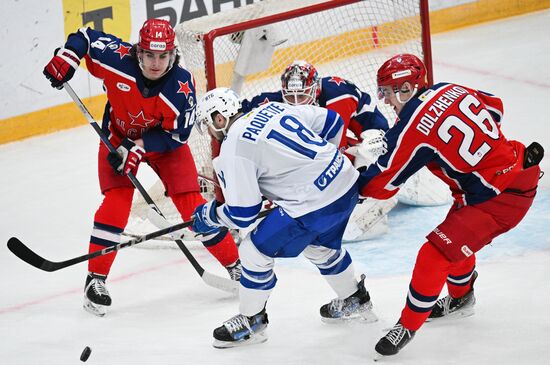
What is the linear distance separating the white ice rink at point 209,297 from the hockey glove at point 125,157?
22.4 inches

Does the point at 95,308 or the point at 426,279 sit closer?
the point at 426,279

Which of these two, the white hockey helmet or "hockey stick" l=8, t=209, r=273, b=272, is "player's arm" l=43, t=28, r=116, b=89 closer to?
"hockey stick" l=8, t=209, r=273, b=272

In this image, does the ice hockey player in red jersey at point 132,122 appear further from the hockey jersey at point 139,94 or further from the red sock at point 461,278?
the red sock at point 461,278

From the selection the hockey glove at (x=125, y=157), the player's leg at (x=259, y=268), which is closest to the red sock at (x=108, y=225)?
the hockey glove at (x=125, y=157)

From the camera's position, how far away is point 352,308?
3.89 metres

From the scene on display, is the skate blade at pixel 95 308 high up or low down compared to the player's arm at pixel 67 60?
down

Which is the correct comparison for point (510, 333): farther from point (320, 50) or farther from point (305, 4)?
point (320, 50)

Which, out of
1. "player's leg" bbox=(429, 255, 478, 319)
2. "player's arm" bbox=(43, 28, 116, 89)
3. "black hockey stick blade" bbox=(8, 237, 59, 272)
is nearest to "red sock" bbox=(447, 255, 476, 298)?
"player's leg" bbox=(429, 255, 478, 319)

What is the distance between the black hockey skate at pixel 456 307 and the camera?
12.7 feet

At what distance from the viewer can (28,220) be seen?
546 cm

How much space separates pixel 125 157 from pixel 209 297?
0.67 meters

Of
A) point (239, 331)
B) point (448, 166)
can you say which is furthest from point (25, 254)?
point (448, 166)

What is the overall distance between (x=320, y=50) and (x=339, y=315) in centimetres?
231

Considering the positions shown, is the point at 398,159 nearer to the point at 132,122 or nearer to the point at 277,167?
the point at 277,167
